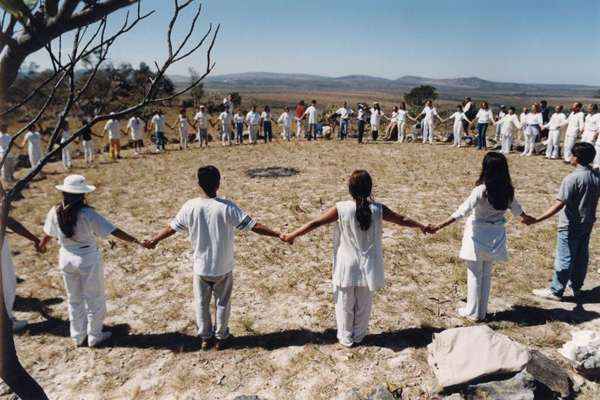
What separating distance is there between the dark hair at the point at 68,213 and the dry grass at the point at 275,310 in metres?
1.46

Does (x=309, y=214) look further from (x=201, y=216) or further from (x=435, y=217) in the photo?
(x=201, y=216)

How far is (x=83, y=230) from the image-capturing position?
457cm

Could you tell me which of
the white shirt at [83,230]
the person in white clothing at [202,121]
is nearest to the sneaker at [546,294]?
the white shirt at [83,230]

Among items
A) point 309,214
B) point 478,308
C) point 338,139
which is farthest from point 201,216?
point 338,139

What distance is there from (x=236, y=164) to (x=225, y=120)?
4.97m

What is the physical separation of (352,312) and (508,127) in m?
Result: 14.8

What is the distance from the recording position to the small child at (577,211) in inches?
210

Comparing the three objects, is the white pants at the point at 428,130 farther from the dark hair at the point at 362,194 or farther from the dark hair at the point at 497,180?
the dark hair at the point at 362,194

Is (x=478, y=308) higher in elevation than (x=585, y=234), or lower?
lower

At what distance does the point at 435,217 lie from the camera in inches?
389

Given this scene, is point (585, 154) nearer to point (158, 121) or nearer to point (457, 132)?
point (457, 132)

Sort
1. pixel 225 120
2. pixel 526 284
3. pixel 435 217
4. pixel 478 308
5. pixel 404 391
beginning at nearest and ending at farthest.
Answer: pixel 404 391, pixel 478 308, pixel 526 284, pixel 435 217, pixel 225 120

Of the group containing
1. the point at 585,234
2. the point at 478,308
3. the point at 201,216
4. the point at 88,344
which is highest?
the point at 201,216

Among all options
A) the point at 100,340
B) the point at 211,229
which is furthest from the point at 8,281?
the point at 211,229
